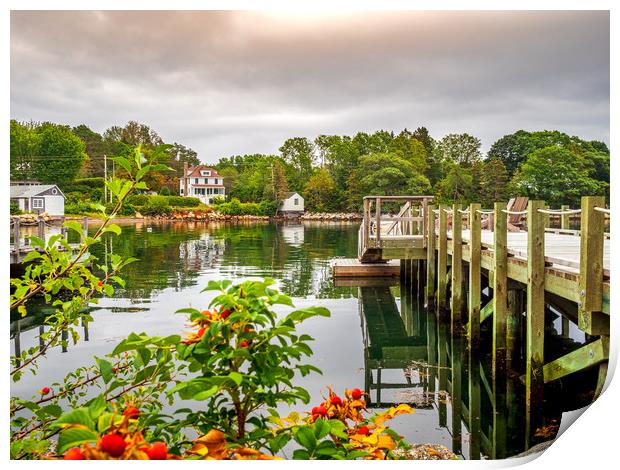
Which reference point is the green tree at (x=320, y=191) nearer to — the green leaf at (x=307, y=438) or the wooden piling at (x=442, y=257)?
the wooden piling at (x=442, y=257)

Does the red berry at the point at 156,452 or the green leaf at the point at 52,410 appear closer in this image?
the red berry at the point at 156,452

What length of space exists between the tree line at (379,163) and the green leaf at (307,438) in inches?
33.1

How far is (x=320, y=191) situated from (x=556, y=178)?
24.3 feet

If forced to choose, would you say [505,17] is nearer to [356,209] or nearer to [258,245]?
[356,209]

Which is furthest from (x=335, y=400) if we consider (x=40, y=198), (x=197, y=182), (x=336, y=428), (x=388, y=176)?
(x=197, y=182)

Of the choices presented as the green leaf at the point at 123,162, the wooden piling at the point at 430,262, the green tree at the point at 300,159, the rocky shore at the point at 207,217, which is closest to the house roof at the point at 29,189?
the rocky shore at the point at 207,217

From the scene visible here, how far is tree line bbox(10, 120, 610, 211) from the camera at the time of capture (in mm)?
4316

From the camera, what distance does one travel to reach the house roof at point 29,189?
424 centimetres

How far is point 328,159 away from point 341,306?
501 cm

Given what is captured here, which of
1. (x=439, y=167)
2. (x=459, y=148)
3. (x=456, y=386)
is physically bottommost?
(x=456, y=386)

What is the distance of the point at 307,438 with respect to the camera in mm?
1169

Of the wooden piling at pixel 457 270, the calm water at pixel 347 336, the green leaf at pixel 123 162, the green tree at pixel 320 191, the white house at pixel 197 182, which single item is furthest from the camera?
the green tree at pixel 320 191

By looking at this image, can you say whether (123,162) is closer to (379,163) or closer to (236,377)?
(236,377)
